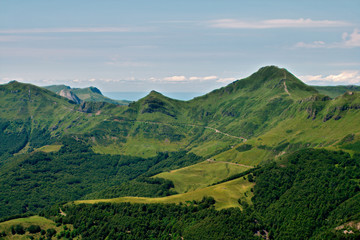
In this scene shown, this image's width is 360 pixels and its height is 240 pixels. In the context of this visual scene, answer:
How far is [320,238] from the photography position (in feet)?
623

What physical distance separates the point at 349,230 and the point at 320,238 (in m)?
16.3

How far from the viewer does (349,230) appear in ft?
603
